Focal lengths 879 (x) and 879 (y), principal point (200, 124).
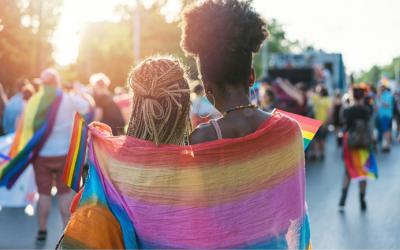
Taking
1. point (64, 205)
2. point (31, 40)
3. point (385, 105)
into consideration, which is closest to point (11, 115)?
point (64, 205)

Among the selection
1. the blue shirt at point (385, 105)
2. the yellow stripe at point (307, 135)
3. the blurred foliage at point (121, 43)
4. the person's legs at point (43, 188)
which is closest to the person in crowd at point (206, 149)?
the yellow stripe at point (307, 135)

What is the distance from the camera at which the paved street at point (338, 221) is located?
878 centimetres

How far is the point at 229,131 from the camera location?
3.49 metres

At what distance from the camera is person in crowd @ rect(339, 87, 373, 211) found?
37.8ft

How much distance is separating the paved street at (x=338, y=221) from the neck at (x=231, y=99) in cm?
504

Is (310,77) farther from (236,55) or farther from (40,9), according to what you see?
(236,55)

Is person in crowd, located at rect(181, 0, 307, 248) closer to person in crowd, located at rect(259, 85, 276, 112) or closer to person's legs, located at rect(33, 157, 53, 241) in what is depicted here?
person's legs, located at rect(33, 157, 53, 241)

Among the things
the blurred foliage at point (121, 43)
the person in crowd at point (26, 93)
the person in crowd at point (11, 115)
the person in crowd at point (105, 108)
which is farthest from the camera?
the blurred foliage at point (121, 43)

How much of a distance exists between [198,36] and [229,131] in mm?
453

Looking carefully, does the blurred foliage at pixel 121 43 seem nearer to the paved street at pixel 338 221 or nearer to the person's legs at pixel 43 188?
the paved street at pixel 338 221

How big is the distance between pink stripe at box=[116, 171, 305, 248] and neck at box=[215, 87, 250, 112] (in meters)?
0.38

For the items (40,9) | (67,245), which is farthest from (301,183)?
(40,9)

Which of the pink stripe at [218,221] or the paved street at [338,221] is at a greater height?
the pink stripe at [218,221]

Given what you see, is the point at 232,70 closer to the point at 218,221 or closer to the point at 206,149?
the point at 206,149
